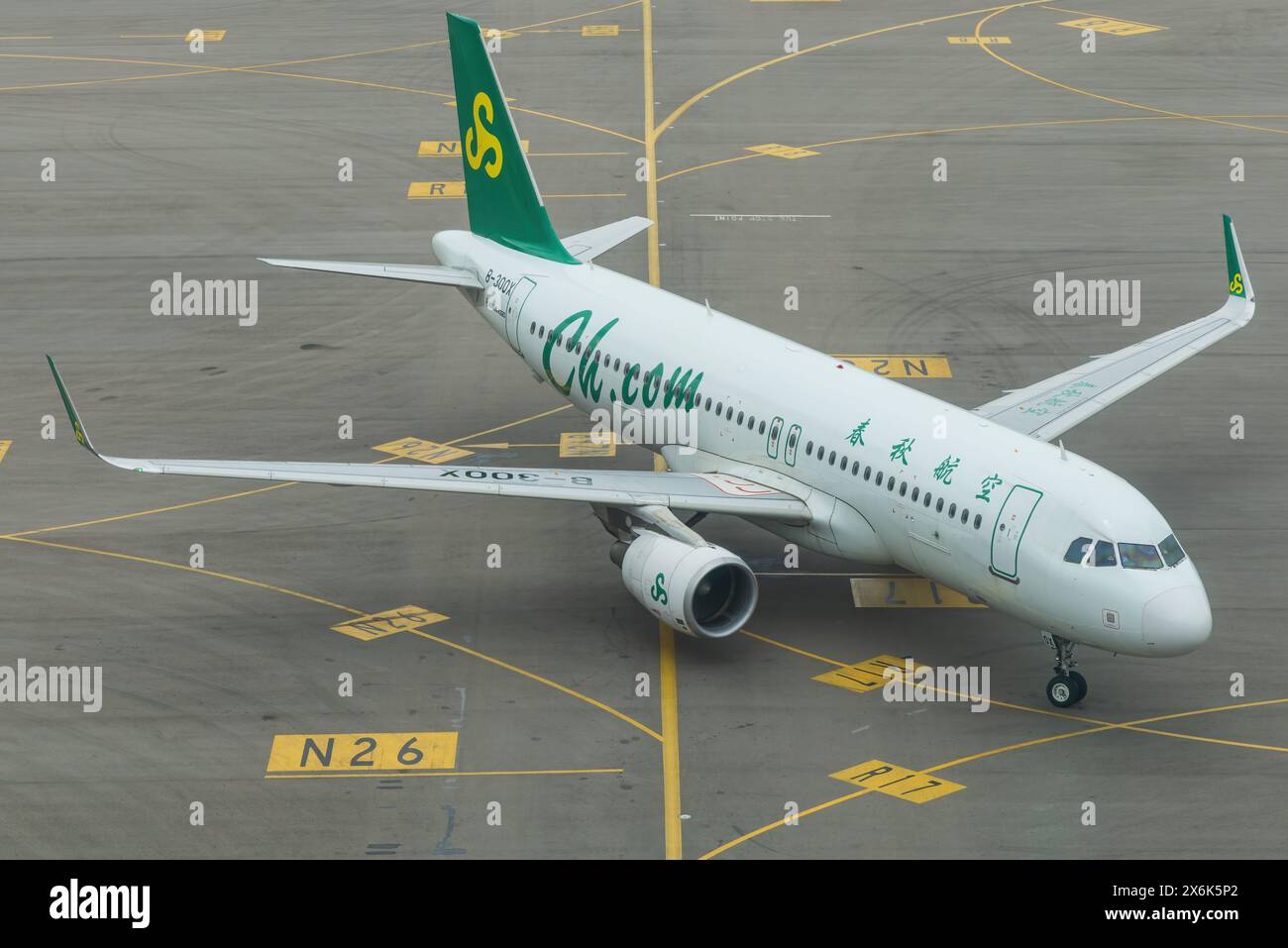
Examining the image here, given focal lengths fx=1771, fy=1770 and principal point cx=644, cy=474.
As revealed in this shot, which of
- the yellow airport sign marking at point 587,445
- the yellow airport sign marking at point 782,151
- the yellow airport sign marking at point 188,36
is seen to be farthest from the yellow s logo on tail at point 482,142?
the yellow airport sign marking at point 188,36

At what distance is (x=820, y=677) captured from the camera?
37.9 m

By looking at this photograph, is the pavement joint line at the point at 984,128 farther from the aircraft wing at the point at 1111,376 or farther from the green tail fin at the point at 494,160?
the aircraft wing at the point at 1111,376

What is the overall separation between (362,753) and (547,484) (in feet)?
24.8

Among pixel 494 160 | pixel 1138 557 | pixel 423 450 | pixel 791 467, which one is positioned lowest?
pixel 1138 557

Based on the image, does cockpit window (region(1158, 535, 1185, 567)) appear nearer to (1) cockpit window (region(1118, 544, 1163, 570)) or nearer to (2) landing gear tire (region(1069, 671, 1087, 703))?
(1) cockpit window (region(1118, 544, 1163, 570))

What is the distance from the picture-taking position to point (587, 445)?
49.5 m

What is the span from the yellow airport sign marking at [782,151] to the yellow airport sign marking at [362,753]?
137ft

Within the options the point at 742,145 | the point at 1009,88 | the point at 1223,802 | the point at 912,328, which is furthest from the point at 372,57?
the point at 1223,802

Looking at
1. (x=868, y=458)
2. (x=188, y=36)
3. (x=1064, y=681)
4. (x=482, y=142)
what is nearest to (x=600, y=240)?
(x=482, y=142)

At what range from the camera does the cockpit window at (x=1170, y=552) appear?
34.3 m

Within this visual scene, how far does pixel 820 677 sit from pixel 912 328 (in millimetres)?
21672

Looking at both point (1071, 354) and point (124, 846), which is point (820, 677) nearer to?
point (124, 846)

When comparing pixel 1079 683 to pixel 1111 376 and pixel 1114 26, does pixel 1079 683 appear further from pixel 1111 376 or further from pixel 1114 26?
pixel 1114 26

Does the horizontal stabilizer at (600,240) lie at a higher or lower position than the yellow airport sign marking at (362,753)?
higher
